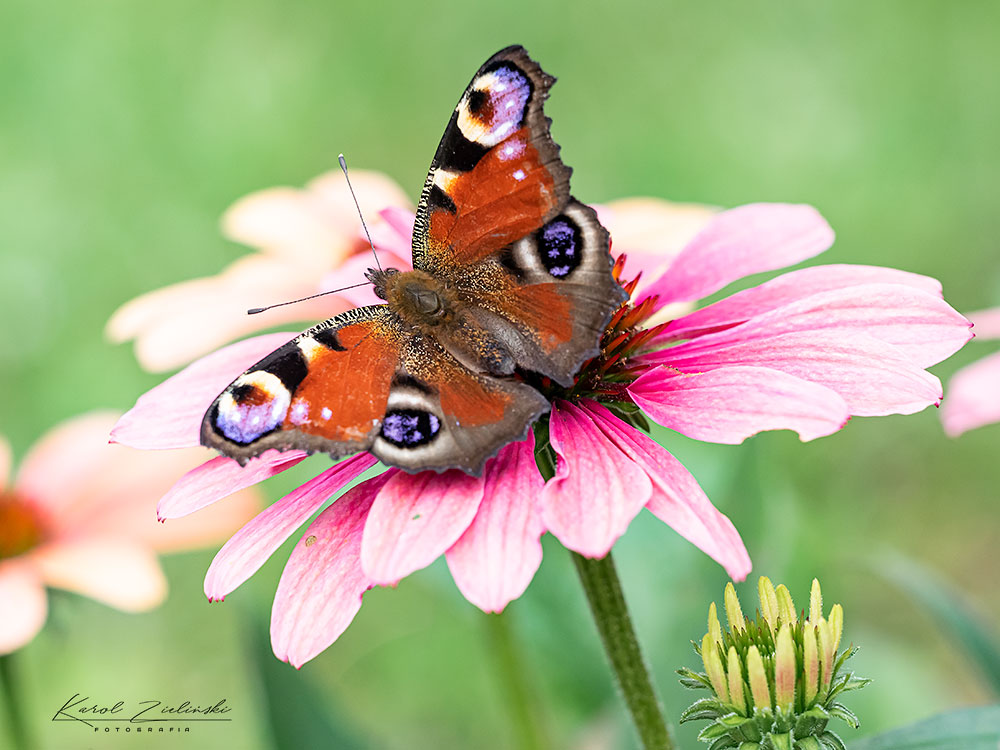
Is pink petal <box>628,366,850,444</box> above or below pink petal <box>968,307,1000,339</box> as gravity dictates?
below

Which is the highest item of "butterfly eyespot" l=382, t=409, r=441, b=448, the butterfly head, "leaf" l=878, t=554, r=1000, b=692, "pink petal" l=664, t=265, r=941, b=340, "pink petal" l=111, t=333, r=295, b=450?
the butterfly head

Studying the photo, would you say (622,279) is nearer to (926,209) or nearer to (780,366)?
(780,366)

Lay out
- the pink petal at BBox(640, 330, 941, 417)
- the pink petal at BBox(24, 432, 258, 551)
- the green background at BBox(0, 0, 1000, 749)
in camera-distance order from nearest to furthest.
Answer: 1. the pink petal at BBox(640, 330, 941, 417)
2. the pink petal at BBox(24, 432, 258, 551)
3. the green background at BBox(0, 0, 1000, 749)

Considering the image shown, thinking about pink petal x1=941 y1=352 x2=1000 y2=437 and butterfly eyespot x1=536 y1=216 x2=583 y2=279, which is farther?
pink petal x1=941 y1=352 x2=1000 y2=437

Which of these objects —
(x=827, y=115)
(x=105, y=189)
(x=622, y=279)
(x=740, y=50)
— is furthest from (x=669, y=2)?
(x=622, y=279)

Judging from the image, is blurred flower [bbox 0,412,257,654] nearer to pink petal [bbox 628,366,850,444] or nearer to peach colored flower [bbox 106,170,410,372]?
peach colored flower [bbox 106,170,410,372]

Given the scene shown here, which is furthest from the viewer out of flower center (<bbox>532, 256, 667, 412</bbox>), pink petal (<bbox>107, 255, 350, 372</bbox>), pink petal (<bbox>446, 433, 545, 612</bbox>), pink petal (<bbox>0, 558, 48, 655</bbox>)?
pink petal (<bbox>107, 255, 350, 372</bbox>)

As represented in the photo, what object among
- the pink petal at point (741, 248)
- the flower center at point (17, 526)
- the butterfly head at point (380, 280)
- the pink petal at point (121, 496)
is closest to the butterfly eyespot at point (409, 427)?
the butterfly head at point (380, 280)

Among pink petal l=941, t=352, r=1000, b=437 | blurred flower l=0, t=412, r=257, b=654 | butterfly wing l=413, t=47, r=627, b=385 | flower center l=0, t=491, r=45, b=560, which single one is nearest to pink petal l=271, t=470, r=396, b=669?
butterfly wing l=413, t=47, r=627, b=385
